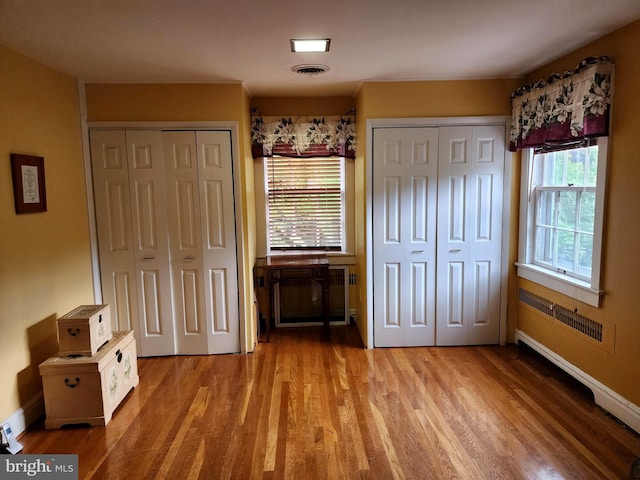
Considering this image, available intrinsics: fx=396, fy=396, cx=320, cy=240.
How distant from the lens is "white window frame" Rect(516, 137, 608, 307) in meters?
2.59

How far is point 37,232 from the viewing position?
269cm

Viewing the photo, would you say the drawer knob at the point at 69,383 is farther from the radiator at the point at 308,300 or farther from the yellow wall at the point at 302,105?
the yellow wall at the point at 302,105

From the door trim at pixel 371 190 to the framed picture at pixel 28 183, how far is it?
97.1 inches

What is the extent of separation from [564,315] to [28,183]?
391 cm

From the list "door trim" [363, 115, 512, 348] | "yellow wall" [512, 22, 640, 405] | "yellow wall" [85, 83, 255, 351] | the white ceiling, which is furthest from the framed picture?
"yellow wall" [512, 22, 640, 405]

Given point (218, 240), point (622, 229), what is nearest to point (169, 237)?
point (218, 240)

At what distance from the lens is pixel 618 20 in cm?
229

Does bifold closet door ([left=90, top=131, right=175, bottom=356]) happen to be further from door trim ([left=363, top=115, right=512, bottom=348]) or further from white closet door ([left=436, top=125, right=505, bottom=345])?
white closet door ([left=436, top=125, right=505, bottom=345])

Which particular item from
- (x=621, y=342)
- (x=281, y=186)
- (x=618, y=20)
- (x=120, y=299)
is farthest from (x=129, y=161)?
(x=621, y=342)

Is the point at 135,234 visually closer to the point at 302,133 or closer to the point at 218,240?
the point at 218,240

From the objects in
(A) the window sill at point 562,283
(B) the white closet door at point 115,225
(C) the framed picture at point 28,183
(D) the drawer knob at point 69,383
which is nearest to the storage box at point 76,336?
(D) the drawer knob at point 69,383

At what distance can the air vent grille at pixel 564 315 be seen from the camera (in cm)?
271

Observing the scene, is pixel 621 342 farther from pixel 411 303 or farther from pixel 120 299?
pixel 120 299

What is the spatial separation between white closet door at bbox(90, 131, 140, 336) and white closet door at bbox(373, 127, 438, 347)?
7.16ft
